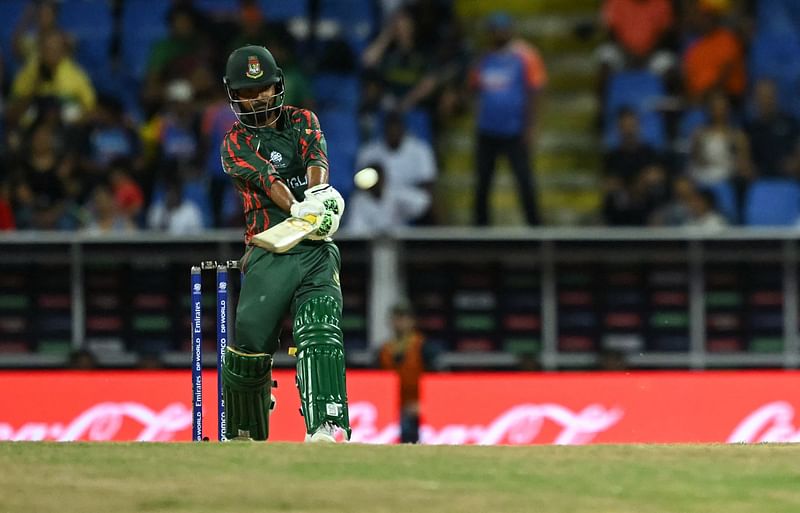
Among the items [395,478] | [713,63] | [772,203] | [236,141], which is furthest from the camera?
[713,63]

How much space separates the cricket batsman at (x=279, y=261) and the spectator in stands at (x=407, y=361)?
452 centimetres

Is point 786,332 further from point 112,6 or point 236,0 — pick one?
point 112,6

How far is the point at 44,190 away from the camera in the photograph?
1647 centimetres

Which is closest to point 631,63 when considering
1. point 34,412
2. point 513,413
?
point 513,413

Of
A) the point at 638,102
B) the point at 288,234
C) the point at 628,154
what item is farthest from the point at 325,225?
the point at 638,102

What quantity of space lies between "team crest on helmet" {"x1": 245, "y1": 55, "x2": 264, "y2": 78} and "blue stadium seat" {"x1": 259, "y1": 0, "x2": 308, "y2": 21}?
890 cm

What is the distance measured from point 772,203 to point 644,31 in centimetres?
231

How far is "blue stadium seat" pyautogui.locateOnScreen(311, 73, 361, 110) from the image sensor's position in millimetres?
17031

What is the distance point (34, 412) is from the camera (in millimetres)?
13945

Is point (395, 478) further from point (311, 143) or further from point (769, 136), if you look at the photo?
point (769, 136)

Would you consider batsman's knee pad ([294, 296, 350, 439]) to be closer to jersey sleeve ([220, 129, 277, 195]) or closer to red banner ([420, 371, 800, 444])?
jersey sleeve ([220, 129, 277, 195])

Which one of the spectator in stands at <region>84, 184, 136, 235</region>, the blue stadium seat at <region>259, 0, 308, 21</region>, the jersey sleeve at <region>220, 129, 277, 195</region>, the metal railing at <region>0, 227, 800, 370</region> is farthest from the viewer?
the blue stadium seat at <region>259, 0, 308, 21</region>

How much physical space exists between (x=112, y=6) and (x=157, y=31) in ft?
2.64

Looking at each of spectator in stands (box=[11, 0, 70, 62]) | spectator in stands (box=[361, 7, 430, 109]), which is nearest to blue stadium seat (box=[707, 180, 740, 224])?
spectator in stands (box=[361, 7, 430, 109])
